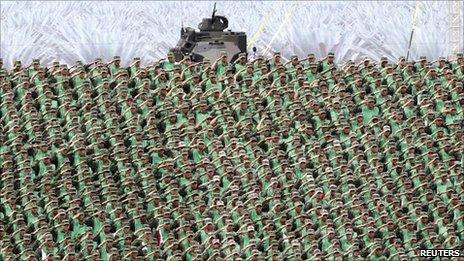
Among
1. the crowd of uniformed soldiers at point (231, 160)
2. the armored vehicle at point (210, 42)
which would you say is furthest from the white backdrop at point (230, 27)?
the crowd of uniformed soldiers at point (231, 160)

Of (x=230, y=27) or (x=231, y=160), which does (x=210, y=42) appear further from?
(x=230, y=27)

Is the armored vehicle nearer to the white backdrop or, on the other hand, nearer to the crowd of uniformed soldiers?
the crowd of uniformed soldiers

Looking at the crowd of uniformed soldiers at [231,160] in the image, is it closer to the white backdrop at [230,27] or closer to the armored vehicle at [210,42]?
the armored vehicle at [210,42]

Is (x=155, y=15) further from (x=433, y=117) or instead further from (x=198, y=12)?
(x=433, y=117)

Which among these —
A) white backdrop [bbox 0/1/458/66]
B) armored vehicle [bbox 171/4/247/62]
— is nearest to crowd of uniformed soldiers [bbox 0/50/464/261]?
armored vehicle [bbox 171/4/247/62]

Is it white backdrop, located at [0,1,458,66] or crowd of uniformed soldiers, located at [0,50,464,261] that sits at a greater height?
white backdrop, located at [0,1,458,66]

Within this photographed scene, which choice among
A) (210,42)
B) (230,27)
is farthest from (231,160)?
(230,27)

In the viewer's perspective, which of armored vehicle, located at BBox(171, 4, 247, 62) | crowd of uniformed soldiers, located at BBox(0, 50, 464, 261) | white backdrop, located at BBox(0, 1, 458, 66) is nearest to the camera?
crowd of uniformed soldiers, located at BBox(0, 50, 464, 261)
